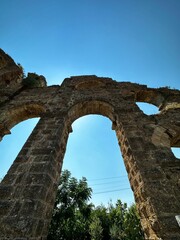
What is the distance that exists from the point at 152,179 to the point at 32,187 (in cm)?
238

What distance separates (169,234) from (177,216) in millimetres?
299

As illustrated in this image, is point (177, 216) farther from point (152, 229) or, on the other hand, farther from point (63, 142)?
point (63, 142)

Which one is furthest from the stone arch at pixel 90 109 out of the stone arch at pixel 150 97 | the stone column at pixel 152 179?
the stone arch at pixel 150 97

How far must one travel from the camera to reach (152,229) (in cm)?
249

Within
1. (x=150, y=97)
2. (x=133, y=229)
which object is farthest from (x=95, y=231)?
(x=150, y=97)

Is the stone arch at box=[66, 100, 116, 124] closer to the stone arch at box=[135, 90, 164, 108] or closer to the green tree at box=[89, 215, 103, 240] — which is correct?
the stone arch at box=[135, 90, 164, 108]

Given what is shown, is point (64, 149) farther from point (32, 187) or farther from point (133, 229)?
point (133, 229)

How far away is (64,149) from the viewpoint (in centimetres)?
454

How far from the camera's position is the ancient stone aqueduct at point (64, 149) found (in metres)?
2.57

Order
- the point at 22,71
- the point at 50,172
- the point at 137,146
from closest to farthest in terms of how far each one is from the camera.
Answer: the point at 50,172, the point at 137,146, the point at 22,71

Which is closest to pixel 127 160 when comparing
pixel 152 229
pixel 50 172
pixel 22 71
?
pixel 152 229

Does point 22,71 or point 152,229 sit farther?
point 22,71

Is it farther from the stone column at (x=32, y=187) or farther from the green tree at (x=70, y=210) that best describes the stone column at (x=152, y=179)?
the green tree at (x=70, y=210)

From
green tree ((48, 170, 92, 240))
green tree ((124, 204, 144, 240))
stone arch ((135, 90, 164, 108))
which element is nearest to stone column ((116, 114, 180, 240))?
stone arch ((135, 90, 164, 108))
